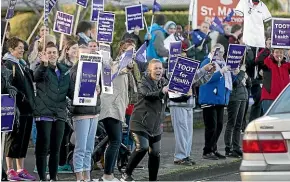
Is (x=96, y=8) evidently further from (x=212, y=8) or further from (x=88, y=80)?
(x=212, y=8)

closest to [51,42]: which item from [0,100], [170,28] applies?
[0,100]

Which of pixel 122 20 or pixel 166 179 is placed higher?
pixel 122 20

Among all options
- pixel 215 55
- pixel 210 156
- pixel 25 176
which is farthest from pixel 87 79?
pixel 210 156

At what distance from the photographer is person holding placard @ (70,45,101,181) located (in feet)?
39.8

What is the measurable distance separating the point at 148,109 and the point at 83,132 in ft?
2.89

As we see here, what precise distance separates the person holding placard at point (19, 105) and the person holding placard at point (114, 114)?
952mm

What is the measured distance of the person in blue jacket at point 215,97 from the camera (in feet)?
48.7

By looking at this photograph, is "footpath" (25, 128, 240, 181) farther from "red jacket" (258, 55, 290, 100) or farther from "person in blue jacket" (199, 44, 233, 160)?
"red jacket" (258, 55, 290, 100)

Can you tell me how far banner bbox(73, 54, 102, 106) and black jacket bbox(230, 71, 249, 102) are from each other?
3.98 metres

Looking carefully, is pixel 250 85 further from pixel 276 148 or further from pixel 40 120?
pixel 276 148

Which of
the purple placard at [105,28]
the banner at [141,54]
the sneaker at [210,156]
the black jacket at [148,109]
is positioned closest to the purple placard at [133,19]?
the banner at [141,54]

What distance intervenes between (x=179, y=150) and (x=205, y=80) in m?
1.12

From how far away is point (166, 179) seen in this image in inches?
530

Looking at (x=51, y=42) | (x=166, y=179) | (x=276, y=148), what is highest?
(x=51, y=42)
